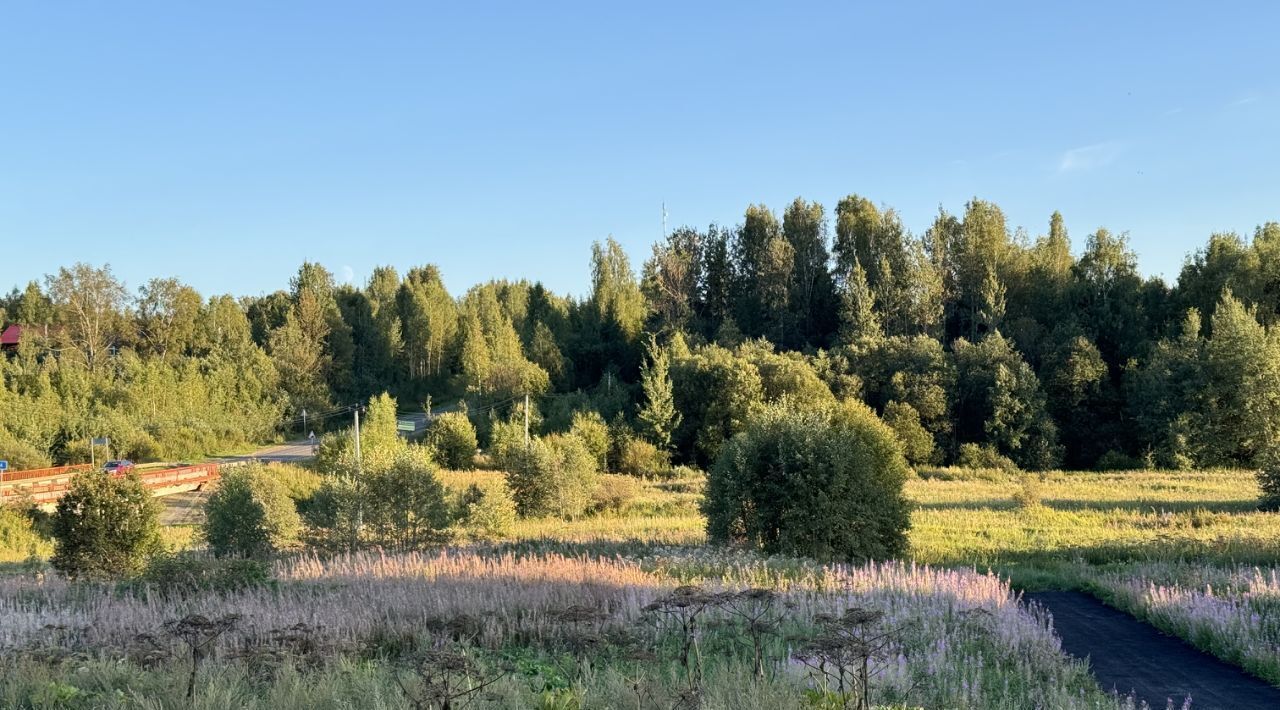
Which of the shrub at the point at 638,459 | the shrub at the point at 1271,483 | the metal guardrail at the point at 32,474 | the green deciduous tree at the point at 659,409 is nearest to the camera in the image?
the shrub at the point at 1271,483

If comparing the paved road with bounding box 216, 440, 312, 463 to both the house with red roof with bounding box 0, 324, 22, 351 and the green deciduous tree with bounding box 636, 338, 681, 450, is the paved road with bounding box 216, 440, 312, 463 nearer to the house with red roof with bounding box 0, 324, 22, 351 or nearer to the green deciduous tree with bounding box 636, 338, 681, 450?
the green deciduous tree with bounding box 636, 338, 681, 450

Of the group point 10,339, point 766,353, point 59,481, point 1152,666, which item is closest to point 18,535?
point 59,481

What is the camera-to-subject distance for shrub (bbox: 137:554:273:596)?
9.46 metres

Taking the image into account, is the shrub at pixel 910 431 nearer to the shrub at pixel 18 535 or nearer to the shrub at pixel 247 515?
the shrub at pixel 247 515

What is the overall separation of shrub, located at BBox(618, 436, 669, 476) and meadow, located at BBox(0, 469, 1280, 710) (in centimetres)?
3356

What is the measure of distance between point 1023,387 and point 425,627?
45.4 m

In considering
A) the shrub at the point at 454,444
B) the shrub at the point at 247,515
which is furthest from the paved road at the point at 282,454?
the shrub at the point at 247,515

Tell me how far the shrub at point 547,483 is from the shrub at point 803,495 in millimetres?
16725

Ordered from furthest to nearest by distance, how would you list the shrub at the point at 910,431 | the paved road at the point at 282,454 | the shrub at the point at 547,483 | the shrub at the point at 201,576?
1. the paved road at the point at 282,454
2. the shrub at the point at 910,431
3. the shrub at the point at 547,483
4. the shrub at the point at 201,576

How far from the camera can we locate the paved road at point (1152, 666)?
6.39 meters

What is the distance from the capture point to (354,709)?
4.25m

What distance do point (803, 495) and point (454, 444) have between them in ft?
117

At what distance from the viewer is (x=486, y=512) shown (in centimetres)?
2652

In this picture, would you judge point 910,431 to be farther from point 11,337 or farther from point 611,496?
point 11,337
